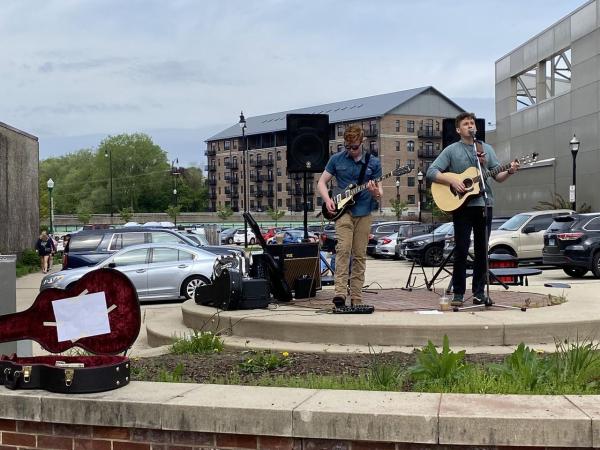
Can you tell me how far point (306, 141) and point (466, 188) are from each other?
366 centimetres

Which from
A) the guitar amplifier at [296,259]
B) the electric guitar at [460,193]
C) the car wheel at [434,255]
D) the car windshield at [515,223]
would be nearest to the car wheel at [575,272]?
the car wheel at [434,255]

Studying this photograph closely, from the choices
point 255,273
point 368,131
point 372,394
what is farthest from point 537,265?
point 368,131

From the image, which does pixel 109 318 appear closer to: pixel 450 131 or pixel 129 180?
pixel 450 131

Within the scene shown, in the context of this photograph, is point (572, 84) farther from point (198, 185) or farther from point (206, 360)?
point (198, 185)

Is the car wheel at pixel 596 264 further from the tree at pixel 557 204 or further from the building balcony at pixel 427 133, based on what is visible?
the building balcony at pixel 427 133

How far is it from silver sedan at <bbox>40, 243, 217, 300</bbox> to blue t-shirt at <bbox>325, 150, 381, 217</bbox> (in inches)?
343

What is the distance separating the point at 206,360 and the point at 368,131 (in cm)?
10839

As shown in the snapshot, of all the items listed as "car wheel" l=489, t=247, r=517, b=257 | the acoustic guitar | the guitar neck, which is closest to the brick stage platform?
the guitar neck

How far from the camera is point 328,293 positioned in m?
10.5

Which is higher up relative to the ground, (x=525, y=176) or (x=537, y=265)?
(x=525, y=176)

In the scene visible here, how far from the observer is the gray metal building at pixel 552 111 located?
3903cm

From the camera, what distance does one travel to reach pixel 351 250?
26.3ft

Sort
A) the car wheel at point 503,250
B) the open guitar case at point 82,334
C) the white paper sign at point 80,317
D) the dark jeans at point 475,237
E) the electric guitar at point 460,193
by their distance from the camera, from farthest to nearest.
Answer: the car wheel at point 503,250 < the dark jeans at point 475,237 < the electric guitar at point 460,193 < the white paper sign at point 80,317 < the open guitar case at point 82,334

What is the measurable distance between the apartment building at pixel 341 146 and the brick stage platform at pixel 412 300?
8735 centimetres
